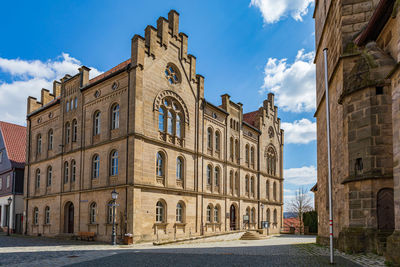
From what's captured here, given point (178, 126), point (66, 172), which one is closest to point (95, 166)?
point (66, 172)

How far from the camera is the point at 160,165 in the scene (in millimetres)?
28188

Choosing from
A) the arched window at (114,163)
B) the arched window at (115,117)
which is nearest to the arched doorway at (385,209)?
the arched window at (114,163)

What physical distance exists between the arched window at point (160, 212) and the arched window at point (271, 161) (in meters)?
21.1

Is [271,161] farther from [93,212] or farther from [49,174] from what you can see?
[49,174]

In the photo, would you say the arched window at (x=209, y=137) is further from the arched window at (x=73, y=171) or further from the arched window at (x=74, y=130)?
the arched window at (x=73, y=171)

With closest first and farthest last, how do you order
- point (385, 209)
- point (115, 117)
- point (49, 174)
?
point (385, 209)
point (115, 117)
point (49, 174)

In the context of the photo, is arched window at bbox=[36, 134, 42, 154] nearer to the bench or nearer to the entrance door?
the bench

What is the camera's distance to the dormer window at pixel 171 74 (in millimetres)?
29797

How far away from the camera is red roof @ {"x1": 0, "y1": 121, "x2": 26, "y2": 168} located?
139ft

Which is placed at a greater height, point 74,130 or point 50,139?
point 74,130

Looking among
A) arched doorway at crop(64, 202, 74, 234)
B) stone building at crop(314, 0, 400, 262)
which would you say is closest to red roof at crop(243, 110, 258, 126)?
arched doorway at crop(64, 202, 74, 234)

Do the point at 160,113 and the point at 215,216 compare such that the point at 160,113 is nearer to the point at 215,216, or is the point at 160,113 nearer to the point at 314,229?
the point at 215,216

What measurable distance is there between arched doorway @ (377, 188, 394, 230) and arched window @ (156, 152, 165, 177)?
662 inches

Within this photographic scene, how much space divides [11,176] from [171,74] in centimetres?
2347
